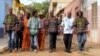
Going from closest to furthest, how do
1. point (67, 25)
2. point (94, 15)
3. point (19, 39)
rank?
point (67, 25) → point (19, 39) → point (94, 15)

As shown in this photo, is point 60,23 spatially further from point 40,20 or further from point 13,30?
point 13,30

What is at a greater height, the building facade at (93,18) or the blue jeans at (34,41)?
the building facade at (93,18)

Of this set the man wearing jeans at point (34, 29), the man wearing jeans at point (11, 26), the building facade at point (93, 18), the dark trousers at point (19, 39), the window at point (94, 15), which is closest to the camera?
the man wearing jeans at point (11, 26)

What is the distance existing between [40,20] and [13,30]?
1398mm

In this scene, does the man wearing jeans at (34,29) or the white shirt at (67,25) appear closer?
the white shirt at (67,25)

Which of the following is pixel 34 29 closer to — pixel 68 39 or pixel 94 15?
pixel 68 39

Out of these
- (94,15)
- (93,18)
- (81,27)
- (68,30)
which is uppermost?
(94,15)

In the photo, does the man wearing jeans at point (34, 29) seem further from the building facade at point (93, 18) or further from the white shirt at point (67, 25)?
the building facade at point (93, 18)

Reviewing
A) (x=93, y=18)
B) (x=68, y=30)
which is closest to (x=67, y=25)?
(x=68, y=30)

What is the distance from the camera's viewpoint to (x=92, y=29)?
22.0 meters

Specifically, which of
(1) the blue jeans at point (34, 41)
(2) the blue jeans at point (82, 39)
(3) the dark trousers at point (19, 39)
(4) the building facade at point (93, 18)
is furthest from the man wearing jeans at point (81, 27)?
(4) the building facade at point (93, 18)

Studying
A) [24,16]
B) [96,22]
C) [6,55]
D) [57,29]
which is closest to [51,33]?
[57,29]

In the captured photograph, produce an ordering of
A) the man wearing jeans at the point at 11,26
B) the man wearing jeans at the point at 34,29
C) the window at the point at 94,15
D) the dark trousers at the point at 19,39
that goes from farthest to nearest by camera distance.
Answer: the window at the point at 94,15
the dark trousers at the point at 19,39
the man wearing jeans at the point at 34,29
the man wearing jeans at the point at 11,26

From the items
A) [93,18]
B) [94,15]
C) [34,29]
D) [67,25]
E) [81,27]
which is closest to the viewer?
[81,27]
